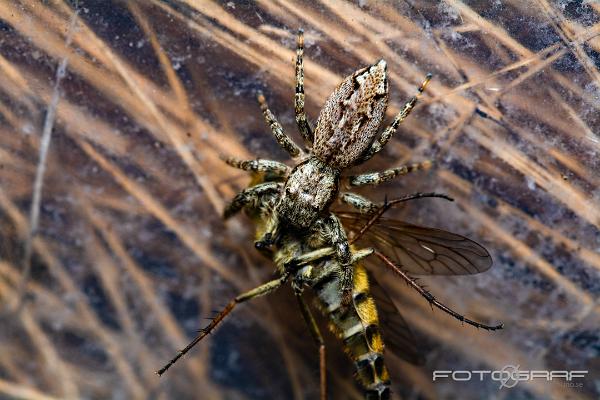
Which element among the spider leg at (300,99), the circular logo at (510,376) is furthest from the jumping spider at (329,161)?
the circular logo at (510,376)

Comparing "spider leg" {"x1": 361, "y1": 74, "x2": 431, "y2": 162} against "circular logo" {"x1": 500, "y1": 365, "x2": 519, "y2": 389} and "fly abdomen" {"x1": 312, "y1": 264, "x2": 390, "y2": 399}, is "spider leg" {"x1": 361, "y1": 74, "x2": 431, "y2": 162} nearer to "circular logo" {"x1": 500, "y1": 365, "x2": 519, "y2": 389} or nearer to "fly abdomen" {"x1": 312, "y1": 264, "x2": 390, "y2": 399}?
"fly abdomen" {"x1": 312, "y1": 264, "x2": 390, "y2": 399}

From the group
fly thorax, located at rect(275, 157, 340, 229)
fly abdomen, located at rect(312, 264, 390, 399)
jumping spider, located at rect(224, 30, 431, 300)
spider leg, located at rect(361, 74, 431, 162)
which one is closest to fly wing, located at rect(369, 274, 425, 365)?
fly abdomen, located at rect(312, 264, 390, 399)

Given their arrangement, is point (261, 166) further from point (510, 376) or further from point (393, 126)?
point (510, 376)

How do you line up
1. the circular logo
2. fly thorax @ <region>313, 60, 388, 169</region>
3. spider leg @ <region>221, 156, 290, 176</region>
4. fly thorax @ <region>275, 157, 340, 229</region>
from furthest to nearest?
1. the circular logo
2. spider leg @ <region>221, 156, 290, 176</region>
3. fly thorax @ <region>275, 157, 340, 229</region>
4. fly thorax @ <region>313, 60, 388, 169</region>

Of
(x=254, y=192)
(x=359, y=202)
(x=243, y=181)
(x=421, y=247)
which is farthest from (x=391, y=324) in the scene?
(x=243, y=181)

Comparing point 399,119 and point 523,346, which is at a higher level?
point 399,119

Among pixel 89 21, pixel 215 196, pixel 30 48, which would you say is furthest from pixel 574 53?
pixel 30 48

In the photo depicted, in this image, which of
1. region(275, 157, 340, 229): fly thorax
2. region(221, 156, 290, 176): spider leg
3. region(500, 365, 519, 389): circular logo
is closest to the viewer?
region(275, 157, 340, 229): fly thorax

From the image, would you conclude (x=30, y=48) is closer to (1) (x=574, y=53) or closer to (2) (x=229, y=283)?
(2) (x=229, y=283)
